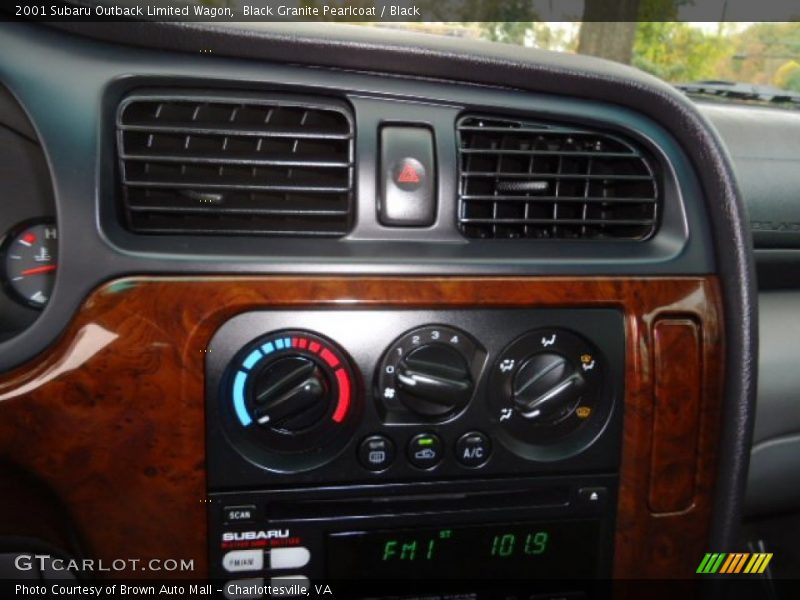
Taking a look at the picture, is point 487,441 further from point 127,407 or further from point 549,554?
point 127,407

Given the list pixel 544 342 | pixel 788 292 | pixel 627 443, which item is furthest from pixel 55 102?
pixel 788 292

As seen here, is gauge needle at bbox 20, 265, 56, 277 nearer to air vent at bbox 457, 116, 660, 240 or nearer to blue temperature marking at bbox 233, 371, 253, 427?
blue temperature marking at bbox 233, 371, 253, 427

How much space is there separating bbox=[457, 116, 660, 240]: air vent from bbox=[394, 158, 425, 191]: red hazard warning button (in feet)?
0.21

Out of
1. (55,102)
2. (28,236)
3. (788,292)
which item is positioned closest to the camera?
(55,102)

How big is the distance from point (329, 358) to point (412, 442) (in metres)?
0.18

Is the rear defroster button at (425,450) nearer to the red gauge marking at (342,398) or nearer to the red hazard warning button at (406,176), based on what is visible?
the red gauge marking at (342,398)

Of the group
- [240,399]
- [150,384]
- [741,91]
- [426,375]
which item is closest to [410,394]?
[426,375]

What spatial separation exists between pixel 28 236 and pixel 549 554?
939 millimetres

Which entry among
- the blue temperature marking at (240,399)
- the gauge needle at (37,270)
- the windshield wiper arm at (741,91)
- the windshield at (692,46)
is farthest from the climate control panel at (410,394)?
the windshield wiper arm at (741,91)

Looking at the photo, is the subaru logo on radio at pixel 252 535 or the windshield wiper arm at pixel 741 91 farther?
the windshield wiper arm at pixel 741 91

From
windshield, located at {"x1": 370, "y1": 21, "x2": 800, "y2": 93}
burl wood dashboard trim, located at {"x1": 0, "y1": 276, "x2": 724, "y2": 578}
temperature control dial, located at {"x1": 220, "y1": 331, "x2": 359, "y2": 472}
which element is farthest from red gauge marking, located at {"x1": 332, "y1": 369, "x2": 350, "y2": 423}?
windshield, located at {"x1": 370, "y1": 21, "x2": 800, "y2": 93}

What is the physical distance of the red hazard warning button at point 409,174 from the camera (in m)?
1.13

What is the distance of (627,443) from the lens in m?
1.23

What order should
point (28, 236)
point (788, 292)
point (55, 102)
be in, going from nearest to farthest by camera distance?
point (55, 102) → point (28, 236) → point (788, 292)
